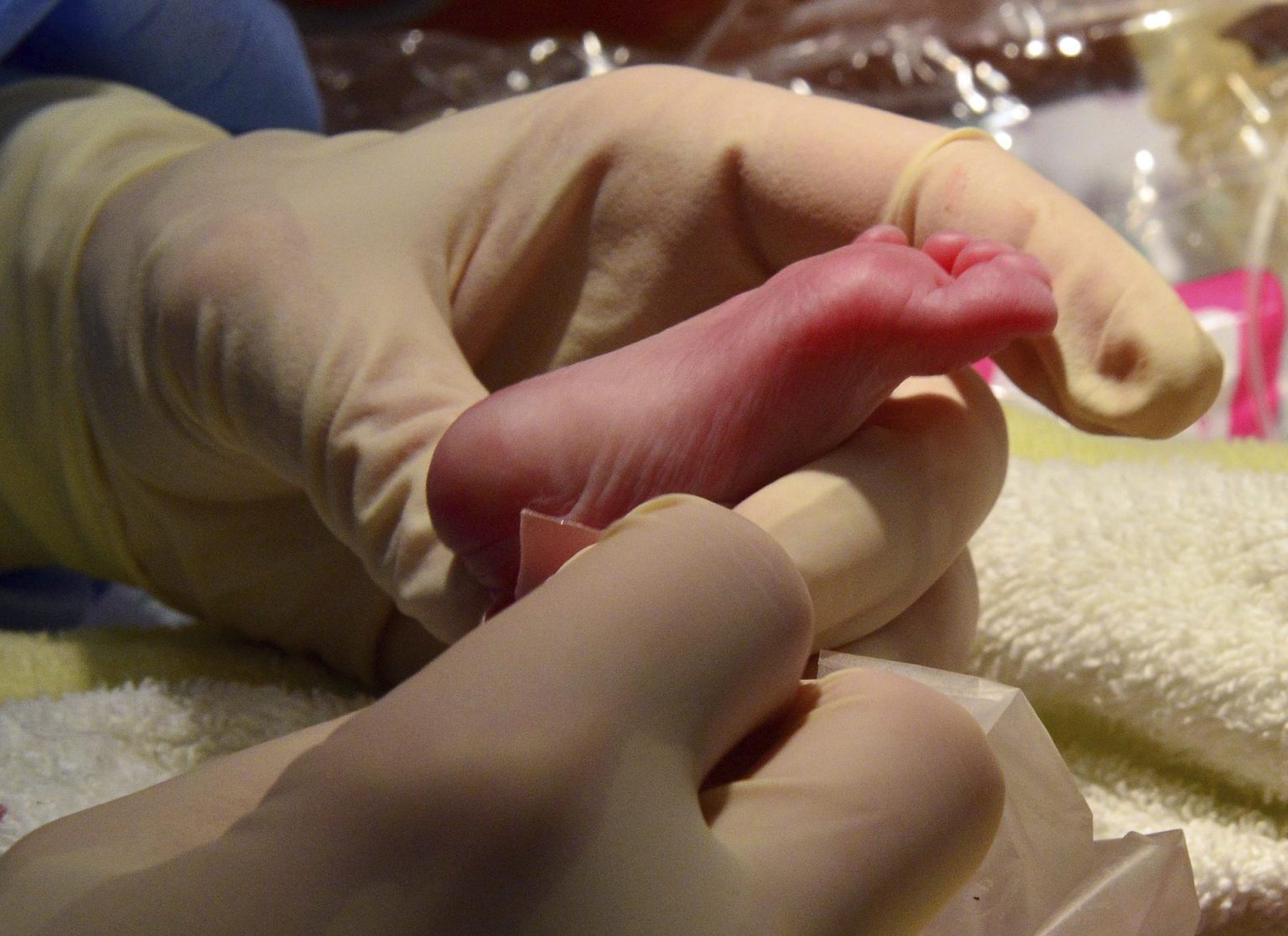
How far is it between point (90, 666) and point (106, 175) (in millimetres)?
248

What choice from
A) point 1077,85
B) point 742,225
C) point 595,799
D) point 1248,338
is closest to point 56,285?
point 742,225

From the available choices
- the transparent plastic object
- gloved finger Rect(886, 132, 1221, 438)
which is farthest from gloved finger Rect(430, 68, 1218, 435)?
the transparent plastic object

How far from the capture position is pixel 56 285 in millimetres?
586

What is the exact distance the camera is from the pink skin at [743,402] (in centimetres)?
39

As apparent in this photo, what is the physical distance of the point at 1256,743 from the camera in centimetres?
50

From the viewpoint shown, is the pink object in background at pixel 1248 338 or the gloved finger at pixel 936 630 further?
the pink object in background at pixel 1248 338

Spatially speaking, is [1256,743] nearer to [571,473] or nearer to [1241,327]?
→ [571,473]

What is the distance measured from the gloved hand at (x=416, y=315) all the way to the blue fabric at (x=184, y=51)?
0.10m

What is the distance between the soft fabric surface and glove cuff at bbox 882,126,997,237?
7.2 inches

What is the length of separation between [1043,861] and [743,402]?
6.9 inches

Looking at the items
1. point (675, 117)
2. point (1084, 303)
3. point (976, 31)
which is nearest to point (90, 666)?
point (675, 117)

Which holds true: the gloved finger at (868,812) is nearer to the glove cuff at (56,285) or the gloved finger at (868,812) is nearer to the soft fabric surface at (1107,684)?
the soft fabric surface at (1107,684)

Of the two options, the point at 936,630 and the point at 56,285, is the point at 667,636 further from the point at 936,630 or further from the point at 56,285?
the point at 56,285

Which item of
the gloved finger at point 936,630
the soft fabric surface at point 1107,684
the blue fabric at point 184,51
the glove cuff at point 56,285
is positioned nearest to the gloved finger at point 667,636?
the gloved finger at point 936,630
